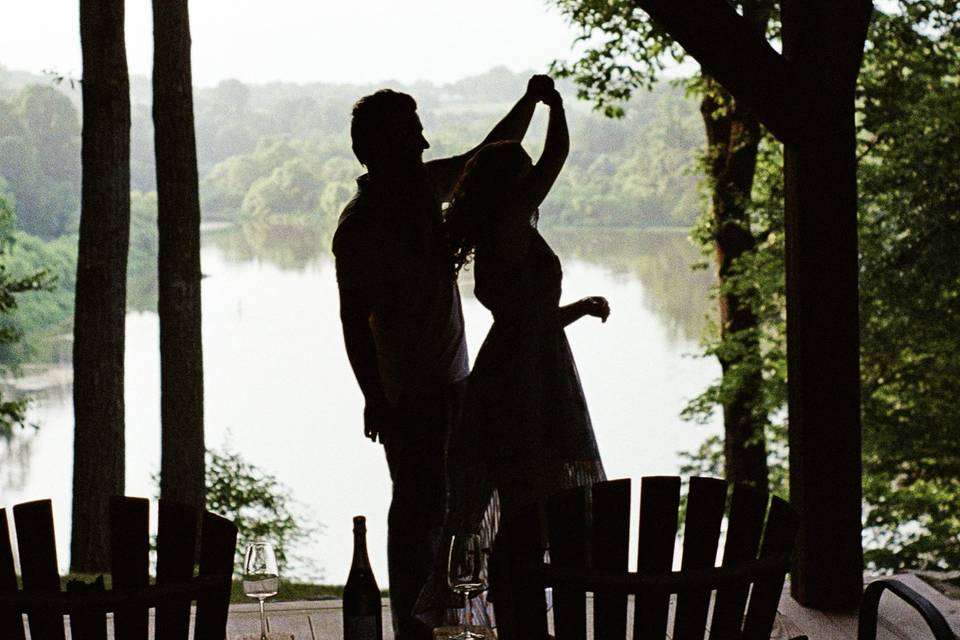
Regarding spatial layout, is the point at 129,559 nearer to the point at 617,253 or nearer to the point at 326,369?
the point at 617,253

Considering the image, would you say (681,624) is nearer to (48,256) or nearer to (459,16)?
(48,256)

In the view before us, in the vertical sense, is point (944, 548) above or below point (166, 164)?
below

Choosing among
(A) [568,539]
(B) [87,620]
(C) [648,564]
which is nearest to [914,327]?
(C) [648,564]

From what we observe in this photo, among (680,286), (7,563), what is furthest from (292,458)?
(7,563)

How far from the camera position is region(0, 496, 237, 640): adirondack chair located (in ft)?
7.19

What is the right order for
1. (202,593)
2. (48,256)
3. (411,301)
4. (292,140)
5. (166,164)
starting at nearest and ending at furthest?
(202,593) < (411,301) < (166,164) < (48,256) < (292,140)

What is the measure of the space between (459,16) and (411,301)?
12.3 metres

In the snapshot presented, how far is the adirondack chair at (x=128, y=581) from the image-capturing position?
2.19 meters

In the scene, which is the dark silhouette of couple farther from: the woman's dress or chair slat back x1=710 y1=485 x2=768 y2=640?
chair slat back x1=710 y1=485 x2=768 y2=640

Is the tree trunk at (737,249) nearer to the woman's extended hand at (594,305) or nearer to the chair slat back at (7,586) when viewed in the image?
the woman's extended hand at (594,305)

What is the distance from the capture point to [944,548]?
9594 millimetres

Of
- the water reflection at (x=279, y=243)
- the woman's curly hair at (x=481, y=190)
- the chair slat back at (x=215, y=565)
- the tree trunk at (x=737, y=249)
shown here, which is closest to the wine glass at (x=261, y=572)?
the chair slat back at (x=215, y=565)

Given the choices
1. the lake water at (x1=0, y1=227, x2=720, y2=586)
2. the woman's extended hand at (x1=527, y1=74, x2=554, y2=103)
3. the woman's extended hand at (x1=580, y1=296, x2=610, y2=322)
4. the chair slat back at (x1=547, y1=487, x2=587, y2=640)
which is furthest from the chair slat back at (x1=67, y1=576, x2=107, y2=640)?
the lake water at (x1=0, y1=227, x2=720, y2=586)

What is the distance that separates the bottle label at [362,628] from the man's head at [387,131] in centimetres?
119
